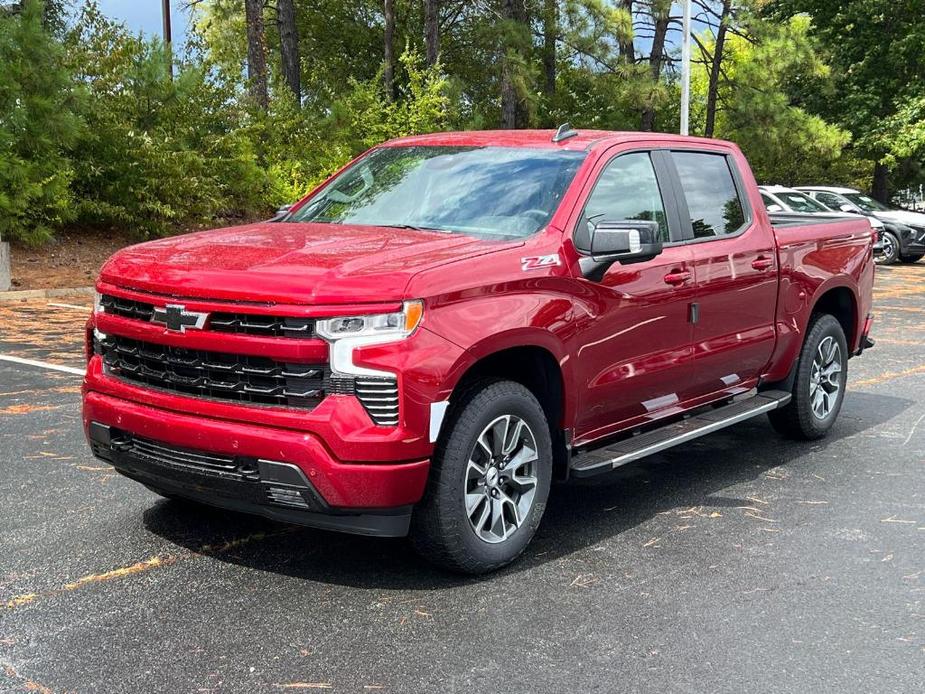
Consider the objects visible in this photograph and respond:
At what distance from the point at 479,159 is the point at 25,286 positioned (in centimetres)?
1234

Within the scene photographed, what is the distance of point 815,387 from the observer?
7.34 metres

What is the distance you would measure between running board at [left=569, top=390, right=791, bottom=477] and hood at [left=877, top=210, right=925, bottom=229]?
2032 centimetres

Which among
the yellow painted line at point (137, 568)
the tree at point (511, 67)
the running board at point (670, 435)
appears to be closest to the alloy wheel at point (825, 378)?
the running board at point (670, 435)

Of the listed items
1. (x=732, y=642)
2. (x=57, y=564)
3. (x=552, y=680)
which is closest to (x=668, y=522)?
(x=732, y=642)

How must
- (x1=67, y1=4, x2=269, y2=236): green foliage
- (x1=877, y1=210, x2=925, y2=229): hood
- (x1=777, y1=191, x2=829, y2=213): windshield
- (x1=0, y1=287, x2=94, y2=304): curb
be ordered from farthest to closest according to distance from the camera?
(x1=877, y1=210, x2=925, y2=229): hood, (x1=777, y1=191, x2=829, y2=213): windshield, (x1=67, y1=4, x2=269, y2=236): green foliage, (x1=0, y1=287, x2=94, y2=304): curb

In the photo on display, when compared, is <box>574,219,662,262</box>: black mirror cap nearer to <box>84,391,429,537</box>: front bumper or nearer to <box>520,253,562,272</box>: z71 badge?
<box>520,253,562,272</box>: z71 badge

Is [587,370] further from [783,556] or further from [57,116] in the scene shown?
[57,116]

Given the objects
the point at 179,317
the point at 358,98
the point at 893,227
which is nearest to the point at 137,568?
the point at 179,317

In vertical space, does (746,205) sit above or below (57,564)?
above

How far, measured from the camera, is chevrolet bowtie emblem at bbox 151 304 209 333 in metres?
4.33

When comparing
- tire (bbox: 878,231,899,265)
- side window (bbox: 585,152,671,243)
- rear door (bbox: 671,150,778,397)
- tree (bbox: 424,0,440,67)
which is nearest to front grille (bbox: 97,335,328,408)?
side window (bbox: 585,152,671,243)

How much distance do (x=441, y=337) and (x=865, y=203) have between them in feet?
79.4

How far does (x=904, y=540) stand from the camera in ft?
17.2

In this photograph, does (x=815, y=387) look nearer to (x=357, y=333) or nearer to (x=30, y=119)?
(x=357, y=333)
